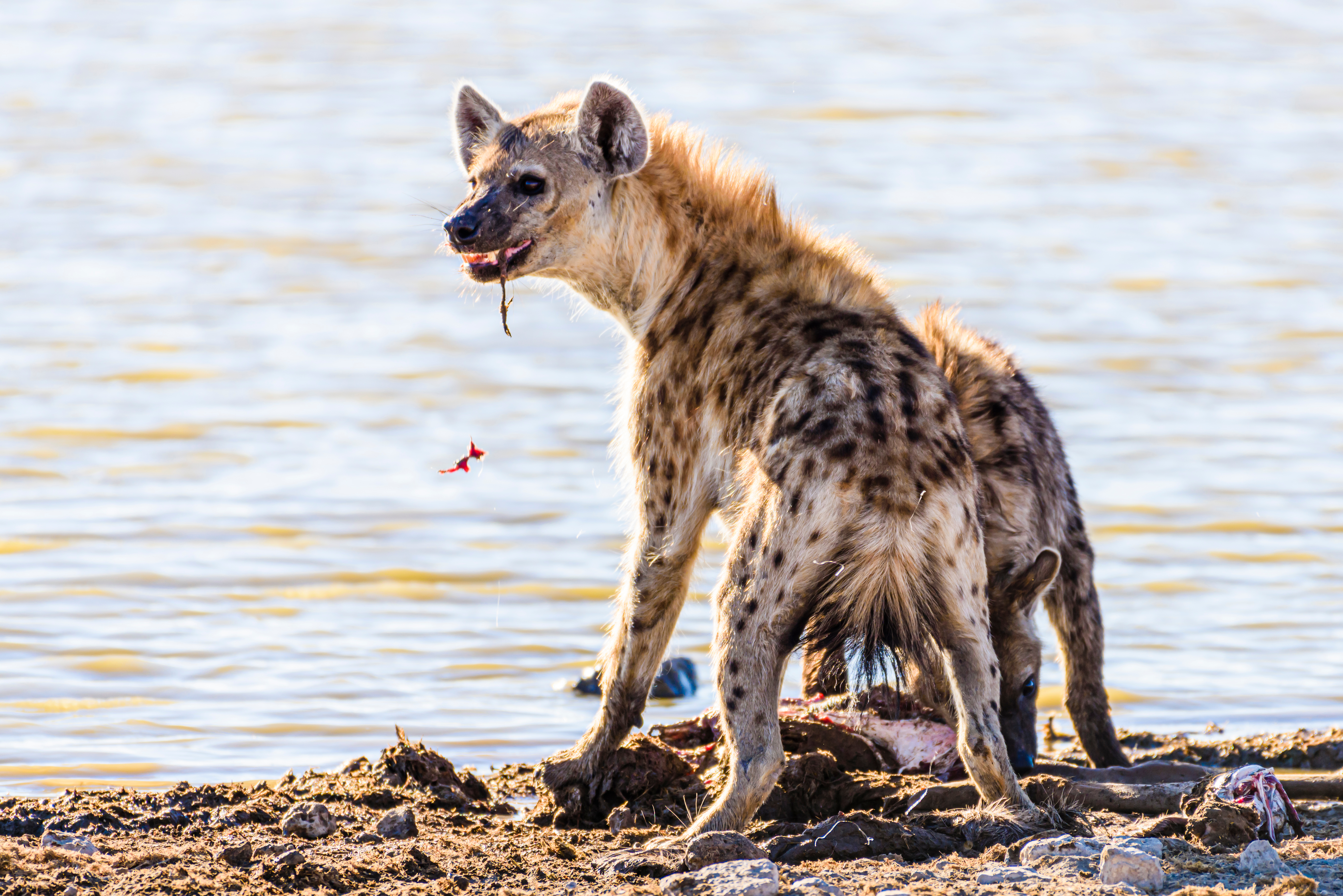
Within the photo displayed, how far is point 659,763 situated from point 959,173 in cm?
945

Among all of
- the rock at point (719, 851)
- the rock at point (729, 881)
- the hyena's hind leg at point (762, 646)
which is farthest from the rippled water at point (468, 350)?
the rock at point (729, 881)

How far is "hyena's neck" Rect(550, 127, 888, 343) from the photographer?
15.0 ft

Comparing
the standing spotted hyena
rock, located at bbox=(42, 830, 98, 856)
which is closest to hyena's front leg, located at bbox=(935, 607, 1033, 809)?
the standing spotted hyena

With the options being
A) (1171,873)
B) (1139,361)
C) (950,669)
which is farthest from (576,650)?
(1139,361)

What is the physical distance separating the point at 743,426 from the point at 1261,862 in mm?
1432

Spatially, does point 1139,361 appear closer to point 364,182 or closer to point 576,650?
point 576,650

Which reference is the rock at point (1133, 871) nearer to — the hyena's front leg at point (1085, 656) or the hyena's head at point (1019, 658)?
the hyena's head at point (1019, 658)

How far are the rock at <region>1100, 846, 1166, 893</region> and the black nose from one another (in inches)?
83.2

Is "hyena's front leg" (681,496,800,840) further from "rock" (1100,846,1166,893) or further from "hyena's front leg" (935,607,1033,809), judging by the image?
"rock" (1100,846,1166,893)

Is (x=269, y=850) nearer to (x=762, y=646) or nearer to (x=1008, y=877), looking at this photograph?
(x=762, y=646)

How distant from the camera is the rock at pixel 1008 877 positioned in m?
3.51

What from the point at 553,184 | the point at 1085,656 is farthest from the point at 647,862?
the point at 553,184

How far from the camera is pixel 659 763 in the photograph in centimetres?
449

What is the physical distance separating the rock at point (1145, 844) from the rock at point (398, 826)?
1.52 m
